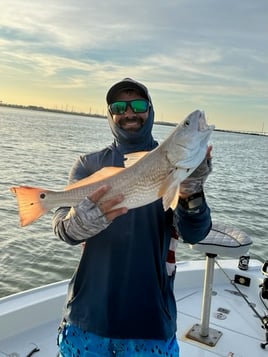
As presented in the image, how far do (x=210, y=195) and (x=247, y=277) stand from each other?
11.0 m

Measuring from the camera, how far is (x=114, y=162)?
8.70 feet

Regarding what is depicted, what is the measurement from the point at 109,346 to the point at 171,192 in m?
0.92

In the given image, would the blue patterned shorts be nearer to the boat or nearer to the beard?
the beard

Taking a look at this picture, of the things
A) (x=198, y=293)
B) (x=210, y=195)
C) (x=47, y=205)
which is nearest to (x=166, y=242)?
(x=47, y=205)

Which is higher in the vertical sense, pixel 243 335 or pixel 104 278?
pixel 104 278

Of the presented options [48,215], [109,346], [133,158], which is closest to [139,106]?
[133,158]

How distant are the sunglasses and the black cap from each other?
0.06 metres

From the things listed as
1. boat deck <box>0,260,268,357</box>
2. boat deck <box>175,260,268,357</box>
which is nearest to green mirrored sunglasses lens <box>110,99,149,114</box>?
boat deck <box>0,260,268,357</box>

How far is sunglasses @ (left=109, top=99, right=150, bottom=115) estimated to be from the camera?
2.61 metres

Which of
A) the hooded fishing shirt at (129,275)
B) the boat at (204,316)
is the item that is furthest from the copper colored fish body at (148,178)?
the boat at (204,316)

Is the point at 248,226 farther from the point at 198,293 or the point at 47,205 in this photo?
the point at 47,205

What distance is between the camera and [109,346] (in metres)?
2.36

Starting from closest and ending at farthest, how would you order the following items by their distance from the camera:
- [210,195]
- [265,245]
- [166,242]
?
[166,242] → [265,245] → [210,195]

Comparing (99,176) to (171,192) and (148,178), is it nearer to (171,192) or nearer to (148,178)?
(148,178)
